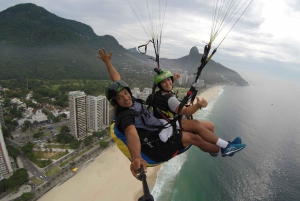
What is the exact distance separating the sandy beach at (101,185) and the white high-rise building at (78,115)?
4.27m

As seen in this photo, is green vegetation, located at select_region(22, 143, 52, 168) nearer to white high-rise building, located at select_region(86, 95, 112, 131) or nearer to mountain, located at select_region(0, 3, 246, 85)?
white high-rise building, located at select_region(86, 95, 112, 131)

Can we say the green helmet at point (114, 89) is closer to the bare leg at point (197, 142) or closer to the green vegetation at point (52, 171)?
the bare leg at point (197, 142)

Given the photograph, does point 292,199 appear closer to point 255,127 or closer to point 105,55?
point 255,127

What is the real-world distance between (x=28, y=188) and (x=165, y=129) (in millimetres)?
11499

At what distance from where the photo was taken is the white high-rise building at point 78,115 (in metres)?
15.8

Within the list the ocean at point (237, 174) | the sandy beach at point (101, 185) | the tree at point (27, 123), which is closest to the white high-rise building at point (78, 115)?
the sandy beach at point (101, 185)

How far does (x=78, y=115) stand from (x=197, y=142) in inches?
613

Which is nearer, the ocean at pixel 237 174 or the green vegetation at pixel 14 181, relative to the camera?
the green vegetation at pixel 14 181

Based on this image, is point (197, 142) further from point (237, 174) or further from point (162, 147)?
point (237, 174)

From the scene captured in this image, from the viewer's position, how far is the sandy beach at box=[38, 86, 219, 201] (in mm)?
9898

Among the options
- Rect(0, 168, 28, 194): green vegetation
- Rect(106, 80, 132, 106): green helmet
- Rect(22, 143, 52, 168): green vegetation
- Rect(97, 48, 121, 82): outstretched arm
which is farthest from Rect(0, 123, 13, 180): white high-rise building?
Rect(106, 80, 132, 106): green helmet

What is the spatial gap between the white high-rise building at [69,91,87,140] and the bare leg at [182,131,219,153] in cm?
1493

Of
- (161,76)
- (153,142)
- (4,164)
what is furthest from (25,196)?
(161,76)

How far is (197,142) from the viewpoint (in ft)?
7.50
